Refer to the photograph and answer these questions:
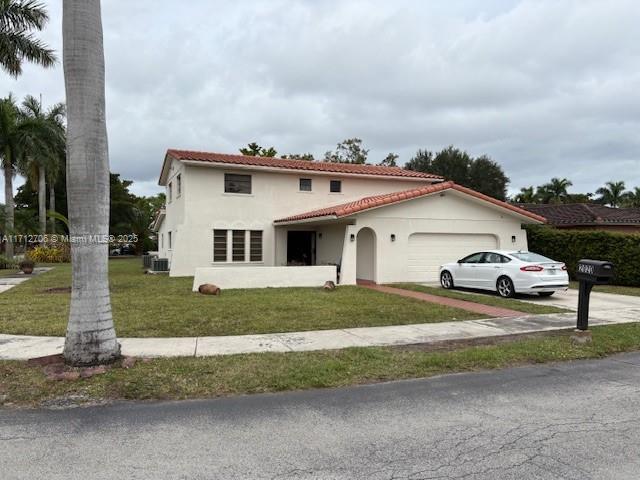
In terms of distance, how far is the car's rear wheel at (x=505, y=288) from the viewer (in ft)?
46.2

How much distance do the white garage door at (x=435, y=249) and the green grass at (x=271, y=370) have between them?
10902 mm

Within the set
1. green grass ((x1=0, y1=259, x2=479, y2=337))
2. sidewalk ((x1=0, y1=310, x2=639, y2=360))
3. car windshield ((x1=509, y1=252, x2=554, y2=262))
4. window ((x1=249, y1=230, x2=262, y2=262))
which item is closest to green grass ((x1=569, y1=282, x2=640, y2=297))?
car windshield ((x1=509, y1=252, x2=554, y2=262))

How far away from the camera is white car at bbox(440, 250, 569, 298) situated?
44.7 feet

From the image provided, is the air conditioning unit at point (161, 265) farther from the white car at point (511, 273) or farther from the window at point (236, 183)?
the white car at point (511, 273)

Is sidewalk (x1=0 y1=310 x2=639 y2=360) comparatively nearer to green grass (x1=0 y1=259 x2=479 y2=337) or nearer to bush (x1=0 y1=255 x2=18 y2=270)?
green grass (x1=0 y1=259 x2=479 y2=337)

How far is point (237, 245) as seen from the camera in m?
21.9

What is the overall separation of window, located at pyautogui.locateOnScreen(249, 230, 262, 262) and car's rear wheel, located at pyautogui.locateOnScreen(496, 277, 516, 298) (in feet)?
37.2

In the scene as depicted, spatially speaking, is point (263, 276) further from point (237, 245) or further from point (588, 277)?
point (588, 277)

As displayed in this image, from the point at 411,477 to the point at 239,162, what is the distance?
19038 millimetres

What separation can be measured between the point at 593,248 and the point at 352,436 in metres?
18.3

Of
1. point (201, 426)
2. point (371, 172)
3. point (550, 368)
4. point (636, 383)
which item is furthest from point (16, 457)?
point (371, 172)

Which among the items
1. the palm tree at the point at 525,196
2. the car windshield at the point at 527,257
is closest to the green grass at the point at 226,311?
the car windshield at the point at 527,257

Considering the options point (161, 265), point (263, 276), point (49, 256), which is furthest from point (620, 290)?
point (49, 256)

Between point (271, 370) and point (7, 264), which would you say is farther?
point (7, 264)
